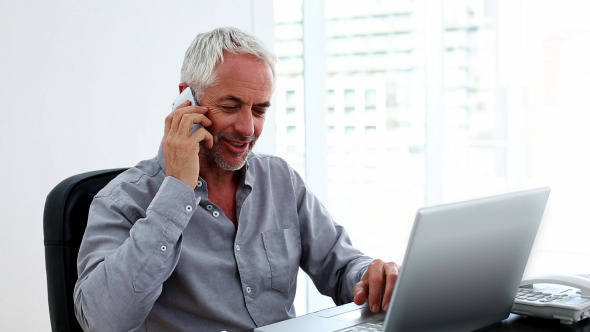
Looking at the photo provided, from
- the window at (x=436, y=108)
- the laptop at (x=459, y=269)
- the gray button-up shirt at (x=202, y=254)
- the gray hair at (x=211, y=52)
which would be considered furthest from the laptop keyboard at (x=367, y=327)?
the window at (x=436, y=108)

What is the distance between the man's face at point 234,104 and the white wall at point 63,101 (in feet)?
3.07

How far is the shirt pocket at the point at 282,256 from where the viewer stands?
1.69m

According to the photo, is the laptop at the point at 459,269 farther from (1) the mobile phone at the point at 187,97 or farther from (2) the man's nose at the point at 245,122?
(1) the mobile phone at the point at 187,97

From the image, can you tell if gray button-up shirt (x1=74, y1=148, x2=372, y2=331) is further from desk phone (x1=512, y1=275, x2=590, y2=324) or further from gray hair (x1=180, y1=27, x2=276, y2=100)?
desk phone (x1=512, y1=275, x2=590, y2=324)

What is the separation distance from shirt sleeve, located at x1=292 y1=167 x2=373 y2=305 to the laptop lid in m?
0.54

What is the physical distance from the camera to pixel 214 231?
164 centimetres

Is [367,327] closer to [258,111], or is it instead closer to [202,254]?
[202,254]

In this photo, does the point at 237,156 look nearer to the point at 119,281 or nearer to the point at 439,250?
the point at 119,281

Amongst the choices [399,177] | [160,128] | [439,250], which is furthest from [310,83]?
[439,250]

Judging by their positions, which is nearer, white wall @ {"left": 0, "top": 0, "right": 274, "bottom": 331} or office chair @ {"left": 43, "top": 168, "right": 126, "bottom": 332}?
office chair @ {"left": 43, "top": 168, "right": 126, "bottom": 332}

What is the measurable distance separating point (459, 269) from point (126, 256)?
656mm

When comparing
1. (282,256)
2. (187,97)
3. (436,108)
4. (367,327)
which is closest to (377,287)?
(367,327)

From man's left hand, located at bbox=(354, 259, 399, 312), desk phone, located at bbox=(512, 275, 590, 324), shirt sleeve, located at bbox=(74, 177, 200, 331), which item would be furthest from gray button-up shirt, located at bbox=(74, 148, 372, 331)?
desk phone, located at bbox=(512, 275, 590, 324)

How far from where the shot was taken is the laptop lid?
101cm
